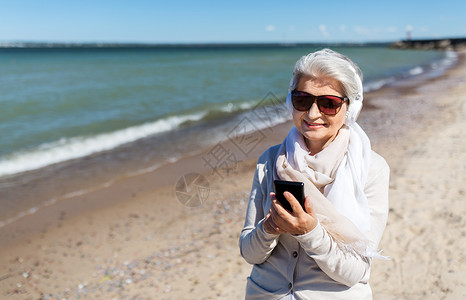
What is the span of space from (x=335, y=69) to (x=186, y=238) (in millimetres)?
4013

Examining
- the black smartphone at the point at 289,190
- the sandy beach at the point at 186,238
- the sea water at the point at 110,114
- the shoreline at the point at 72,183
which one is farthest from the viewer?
the sea water at the point at 110,114

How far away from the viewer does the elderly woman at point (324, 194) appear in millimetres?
1700

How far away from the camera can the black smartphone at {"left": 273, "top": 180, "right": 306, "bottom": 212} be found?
4.92ft

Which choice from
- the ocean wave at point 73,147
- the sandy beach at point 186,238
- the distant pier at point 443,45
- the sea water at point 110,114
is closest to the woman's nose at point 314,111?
the sandy beach at point 186,238

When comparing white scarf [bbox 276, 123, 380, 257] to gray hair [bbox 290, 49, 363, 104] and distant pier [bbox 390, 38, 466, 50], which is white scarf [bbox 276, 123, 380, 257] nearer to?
gray hair [bbox 290, 49, 363, 104]

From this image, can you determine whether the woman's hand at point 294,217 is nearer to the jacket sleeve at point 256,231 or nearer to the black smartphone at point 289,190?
the black smartphone at point 289,190

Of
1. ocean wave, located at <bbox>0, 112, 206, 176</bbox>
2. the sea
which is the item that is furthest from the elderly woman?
ocean wave, located at <bbox>0, 112, 206, 176</bbox>

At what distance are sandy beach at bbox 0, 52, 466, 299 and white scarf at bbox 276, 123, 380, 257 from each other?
2.40 meters

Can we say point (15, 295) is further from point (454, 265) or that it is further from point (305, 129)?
point (454, 265)

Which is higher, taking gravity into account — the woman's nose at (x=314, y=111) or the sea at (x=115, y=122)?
the woman's nose at (x=314, y=111)

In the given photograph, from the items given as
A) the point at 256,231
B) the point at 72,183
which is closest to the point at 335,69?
the point at 256,231

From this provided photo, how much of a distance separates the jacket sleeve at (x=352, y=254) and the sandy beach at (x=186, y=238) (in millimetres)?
2290

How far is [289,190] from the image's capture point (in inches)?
59.7

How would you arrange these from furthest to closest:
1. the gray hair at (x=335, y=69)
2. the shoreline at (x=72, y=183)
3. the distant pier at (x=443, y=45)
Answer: the distant pier at (x=443, y=45) → the shoreline at (x=72, y=183) → the gray hair at (x=335, y=69)
